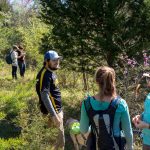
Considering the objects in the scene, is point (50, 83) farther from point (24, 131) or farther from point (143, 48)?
point (143, 48)

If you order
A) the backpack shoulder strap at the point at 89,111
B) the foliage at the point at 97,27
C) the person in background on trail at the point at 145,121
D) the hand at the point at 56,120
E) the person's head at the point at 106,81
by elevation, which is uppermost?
the foliage at the point at 97,27

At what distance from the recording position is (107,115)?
150 inches

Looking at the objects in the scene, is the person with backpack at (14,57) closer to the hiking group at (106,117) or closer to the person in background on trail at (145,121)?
the person in background on trail at (145,121)

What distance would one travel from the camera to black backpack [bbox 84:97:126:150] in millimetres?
3805

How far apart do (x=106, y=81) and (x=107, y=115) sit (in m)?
0.30

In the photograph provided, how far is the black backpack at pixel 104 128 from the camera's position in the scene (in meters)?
3.80

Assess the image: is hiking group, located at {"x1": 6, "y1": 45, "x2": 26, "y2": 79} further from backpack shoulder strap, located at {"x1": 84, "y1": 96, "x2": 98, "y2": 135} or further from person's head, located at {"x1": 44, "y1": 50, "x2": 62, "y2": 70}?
backpack shoulder strap, located at {"x1": 84, "y1": 96, "x2": 98, "y2": 135}

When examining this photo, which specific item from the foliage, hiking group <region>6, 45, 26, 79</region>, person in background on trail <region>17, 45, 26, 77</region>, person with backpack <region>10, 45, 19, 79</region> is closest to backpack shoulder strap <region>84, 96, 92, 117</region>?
the foliage

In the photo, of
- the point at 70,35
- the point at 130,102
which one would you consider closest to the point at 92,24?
the point at 70,35

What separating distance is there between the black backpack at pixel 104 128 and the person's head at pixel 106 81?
94mm

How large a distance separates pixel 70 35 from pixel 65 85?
4398 millimetres

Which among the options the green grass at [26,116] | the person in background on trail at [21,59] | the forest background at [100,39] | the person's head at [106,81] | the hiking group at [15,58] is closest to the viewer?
the green grass at [26,116]

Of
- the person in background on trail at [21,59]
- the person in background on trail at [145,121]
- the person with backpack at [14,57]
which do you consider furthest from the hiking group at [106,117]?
the person in background on trail at [21,59]

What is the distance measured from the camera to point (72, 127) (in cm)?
615
